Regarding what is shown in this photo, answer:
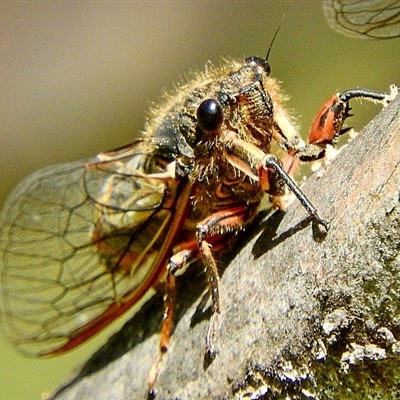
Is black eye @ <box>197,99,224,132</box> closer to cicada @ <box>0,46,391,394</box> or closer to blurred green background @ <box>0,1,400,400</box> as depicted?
cicada @ <box>0,46,391,394</box>

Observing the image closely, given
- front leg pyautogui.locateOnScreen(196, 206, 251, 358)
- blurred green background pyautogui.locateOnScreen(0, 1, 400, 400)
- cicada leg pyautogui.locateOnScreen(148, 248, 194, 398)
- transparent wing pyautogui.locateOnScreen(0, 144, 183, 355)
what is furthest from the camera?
blurred green background pyautogui.locateOnScreen(0, 1, 400, 400)

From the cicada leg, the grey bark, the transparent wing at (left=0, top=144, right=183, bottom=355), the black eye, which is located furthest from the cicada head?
the grey bark

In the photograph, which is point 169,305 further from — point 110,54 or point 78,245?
point 110,54

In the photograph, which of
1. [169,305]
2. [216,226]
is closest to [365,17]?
[216,226]

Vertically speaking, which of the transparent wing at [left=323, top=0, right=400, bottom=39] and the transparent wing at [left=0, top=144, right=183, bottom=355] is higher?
the transparent wing at [left=323, top=0, right=400, bottom=39]

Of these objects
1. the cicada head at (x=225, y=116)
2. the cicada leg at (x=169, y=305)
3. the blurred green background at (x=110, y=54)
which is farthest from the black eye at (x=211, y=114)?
the blurred green background at (x=110, y=54)
